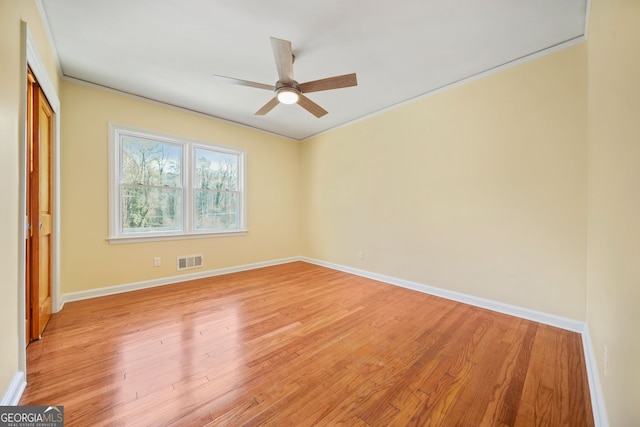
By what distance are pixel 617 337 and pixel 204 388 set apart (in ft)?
7.35

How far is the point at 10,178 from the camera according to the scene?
53.2 inches

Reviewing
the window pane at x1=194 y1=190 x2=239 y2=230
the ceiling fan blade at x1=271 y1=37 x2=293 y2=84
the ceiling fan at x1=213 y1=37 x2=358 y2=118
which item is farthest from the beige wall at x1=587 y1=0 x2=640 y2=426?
the window pane at x1=194 y1=190 x2=239 y2=230

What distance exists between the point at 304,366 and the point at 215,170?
3.54m

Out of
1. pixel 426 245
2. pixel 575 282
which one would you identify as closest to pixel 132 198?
pixel 426 245

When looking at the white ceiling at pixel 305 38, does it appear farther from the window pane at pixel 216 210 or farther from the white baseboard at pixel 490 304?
the white baseboard at pixel 490 304

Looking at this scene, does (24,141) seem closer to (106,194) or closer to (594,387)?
(106,194)

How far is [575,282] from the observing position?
2.16 metres

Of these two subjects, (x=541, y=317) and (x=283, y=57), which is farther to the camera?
(x=541, y=317)

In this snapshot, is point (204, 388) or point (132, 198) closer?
point (204, 388)

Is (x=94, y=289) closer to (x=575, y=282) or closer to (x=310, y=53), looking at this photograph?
(x=310, y=53)

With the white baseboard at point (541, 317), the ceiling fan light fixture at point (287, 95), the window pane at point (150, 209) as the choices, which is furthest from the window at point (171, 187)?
the white baseboard at point (541, 317)

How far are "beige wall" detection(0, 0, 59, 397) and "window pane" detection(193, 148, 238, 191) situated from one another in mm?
2465

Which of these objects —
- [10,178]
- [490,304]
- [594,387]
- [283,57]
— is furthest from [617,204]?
[10,178]

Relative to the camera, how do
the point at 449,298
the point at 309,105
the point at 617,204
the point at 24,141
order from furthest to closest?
the point at 449,298 < the point at 309,105 < the point at 24,141 < the point at 617,204
